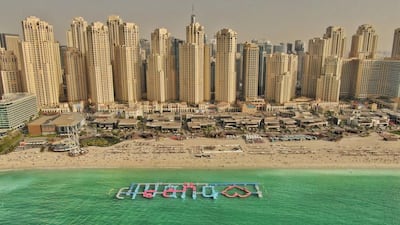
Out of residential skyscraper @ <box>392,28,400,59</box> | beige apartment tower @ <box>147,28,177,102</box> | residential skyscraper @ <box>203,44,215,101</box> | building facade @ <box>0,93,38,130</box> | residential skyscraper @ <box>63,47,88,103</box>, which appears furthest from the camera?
residential skyscraper @ <box>392,28,400,59</box>

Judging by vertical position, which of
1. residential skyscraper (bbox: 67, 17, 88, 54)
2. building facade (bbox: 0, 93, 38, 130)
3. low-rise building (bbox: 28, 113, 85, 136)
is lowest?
low-rise building (bbox: 28, 113, 85, 136)

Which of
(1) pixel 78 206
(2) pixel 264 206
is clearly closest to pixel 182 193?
(2) pixel 264 206

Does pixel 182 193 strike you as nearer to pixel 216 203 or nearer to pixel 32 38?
pixel 216 203

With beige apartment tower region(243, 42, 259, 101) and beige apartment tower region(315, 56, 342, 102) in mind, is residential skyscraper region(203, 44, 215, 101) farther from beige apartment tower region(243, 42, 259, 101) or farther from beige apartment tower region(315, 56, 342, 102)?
beige apartment tower region(315, 56, 342, 102)

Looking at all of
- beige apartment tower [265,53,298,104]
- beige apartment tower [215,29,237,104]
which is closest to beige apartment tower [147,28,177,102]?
beige apartment tower [215,29,237,104]

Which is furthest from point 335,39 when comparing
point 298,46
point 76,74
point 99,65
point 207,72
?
point 76,74

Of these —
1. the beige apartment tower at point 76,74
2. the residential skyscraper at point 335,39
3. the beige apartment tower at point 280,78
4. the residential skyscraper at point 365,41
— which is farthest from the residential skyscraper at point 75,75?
the residential skyscraper at point 365,41
